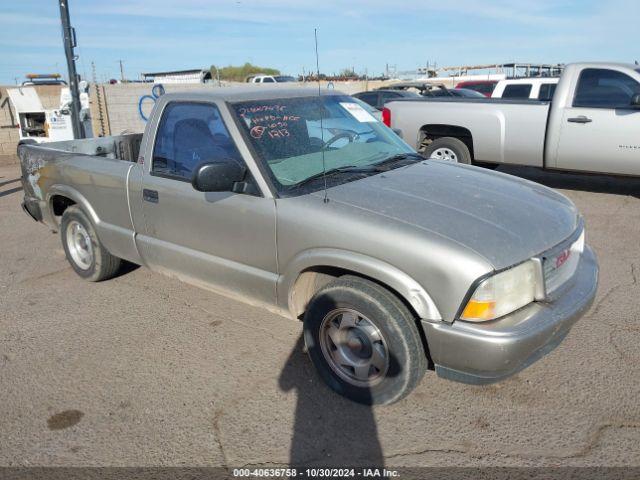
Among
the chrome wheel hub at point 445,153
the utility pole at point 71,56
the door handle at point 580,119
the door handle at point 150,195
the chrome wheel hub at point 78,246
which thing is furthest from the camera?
the utility pole at point 71,56

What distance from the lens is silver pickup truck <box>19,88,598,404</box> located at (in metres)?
2.58

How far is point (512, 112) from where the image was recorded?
7844mm

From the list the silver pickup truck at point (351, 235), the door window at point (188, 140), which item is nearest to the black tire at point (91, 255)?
the silver pickup truck at point (351, 235)

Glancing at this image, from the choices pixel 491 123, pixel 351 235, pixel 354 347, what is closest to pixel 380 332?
pixel 354 347

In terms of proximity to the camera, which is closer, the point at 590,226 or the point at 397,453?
the point at 397,453

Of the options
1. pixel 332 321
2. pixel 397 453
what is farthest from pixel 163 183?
pixel 397 453

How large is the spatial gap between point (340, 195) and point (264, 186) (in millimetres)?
475

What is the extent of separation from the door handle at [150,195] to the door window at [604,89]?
6204 millimetres

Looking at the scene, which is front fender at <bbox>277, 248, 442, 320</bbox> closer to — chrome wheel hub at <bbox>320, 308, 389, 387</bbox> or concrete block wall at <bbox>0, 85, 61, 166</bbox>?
chrome wheel hub at <bbox>320, 308, 389, 387</bbox>

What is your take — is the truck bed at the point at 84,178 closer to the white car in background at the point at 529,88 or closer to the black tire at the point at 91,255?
the black tire at the point at 91,255

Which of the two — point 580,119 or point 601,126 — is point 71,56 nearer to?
point 580,119

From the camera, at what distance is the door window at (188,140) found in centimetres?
352

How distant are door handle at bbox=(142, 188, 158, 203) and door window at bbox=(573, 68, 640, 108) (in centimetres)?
620

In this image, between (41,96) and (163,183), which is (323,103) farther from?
(41,96)
